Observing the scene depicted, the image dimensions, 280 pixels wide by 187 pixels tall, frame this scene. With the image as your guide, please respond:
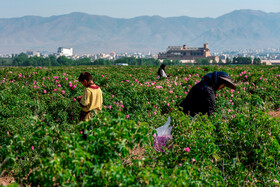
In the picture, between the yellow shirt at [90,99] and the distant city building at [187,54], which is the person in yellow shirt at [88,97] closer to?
the yellow shirt at [90,99]

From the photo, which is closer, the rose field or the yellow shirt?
the rose field

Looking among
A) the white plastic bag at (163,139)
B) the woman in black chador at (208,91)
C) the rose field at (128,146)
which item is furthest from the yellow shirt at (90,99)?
the woman in black chador at (208,91)

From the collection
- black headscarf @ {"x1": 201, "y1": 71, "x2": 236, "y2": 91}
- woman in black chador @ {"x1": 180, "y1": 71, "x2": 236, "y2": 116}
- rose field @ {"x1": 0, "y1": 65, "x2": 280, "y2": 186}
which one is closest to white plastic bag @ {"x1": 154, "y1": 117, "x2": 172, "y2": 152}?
rose field @ {"x1": 0, "y1": 65, "x2": 280, "y2": 186}

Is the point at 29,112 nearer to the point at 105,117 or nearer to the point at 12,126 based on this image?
the point at 12,126

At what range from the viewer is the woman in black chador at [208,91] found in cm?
515

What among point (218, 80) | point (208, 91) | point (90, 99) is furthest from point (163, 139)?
point (90, 99)

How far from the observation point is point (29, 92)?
936cm

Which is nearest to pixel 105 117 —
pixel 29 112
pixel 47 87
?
pixel 29 112

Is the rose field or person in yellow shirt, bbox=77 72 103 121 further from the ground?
person in yellow shirt, bbox=77 72 103 121

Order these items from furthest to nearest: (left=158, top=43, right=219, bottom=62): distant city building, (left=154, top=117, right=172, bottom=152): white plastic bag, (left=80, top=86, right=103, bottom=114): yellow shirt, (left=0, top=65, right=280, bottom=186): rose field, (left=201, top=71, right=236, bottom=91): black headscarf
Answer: (left=158, top=43, right=219, bottom=62): distant city building, (left=80, top=86, right=103, bottom=114): yellow shirt, (left=201, top=71, right=236, bottom=91): black headscarf, (left=154, top=117, right=172, bottom=152): white plastic bag, (left=0, top=65, right=280, bottom=186): rose field

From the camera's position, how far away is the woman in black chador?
16.9 ft

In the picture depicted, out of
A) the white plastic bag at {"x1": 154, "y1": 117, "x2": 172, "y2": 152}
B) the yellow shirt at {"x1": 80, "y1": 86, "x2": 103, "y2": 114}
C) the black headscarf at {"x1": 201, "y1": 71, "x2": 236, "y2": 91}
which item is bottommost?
the white plastic bag at {"x1": 154, "y1": 117, "x2": 172, "y2": 152}

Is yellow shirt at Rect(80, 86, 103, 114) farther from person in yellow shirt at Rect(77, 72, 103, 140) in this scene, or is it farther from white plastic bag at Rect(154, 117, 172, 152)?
white plastic bag at Rect(154, 117, 172, 152)

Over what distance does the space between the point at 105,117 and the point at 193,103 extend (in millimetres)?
2083
